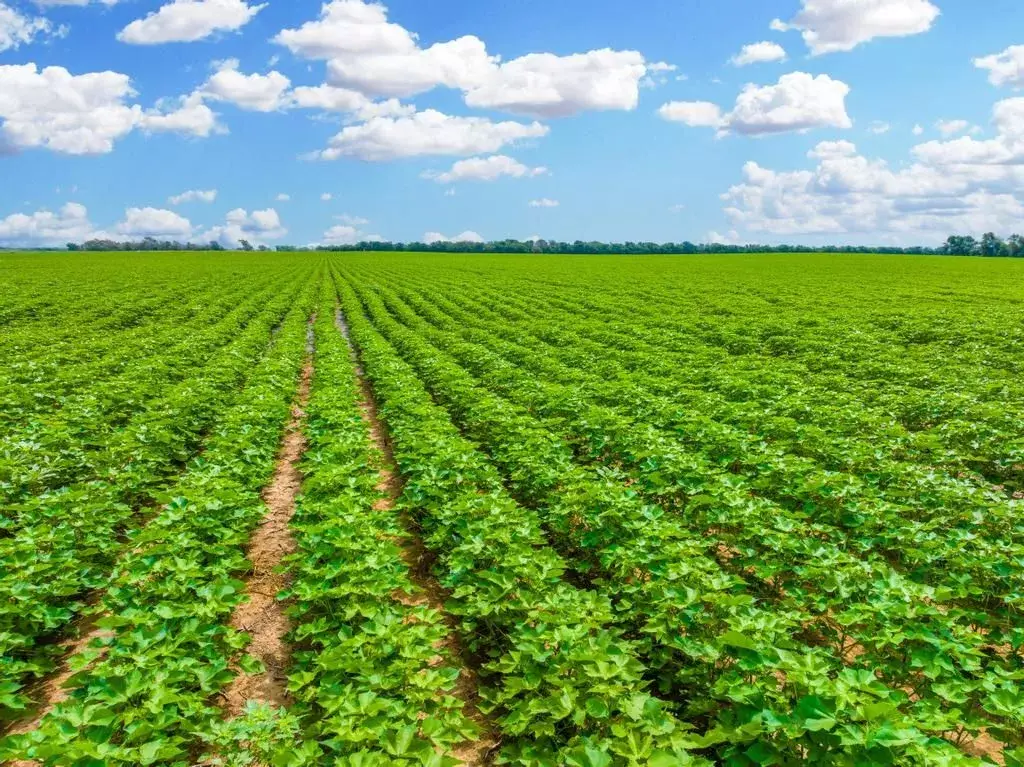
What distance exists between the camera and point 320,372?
1574 centimetres

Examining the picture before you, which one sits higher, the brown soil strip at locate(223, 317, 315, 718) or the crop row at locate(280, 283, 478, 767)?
the crop row at locate(280, 283, 478, 767)

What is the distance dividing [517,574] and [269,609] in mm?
2991

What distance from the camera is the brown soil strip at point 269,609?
16.8 feet

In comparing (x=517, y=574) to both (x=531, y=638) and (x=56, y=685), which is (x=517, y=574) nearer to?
(x=531, y=638)

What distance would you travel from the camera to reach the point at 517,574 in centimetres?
532

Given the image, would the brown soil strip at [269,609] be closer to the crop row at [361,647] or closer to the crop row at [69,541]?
the crop row at [361,647]

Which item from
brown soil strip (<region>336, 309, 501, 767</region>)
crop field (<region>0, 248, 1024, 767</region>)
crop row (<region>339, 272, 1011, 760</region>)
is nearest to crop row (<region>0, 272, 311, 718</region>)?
crop field (<region>0, 248, 1024, 767</region>)

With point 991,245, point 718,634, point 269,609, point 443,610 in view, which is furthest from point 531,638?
point 991,245

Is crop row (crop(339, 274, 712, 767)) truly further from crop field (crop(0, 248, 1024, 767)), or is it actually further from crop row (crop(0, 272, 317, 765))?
crop row (crop(0, 272, 317, 765))

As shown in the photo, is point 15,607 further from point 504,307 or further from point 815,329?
point 504,307

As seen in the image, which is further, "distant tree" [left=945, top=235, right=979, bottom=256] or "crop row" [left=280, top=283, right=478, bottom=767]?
"distant tree" [left=945, top=235, right=979, bottom=256]

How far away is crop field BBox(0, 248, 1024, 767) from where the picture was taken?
149 inches

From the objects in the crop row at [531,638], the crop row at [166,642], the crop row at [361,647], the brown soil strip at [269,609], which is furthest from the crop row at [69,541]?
the crop row at [531,638]

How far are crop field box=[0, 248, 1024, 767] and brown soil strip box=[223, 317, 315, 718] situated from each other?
0.04 meters
